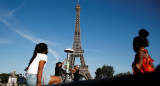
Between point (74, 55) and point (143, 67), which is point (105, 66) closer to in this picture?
point (74, 55)

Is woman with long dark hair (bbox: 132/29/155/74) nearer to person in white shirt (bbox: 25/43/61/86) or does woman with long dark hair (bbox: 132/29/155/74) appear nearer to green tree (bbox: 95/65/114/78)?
person in white shirt (bbox: 25/43/61/86)

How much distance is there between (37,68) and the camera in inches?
121

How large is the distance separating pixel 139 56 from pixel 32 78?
6.74ft

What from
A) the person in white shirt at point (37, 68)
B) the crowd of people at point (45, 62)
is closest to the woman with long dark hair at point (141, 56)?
the crowd of people at point (45, 62)

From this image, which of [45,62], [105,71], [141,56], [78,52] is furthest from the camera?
[105,71]

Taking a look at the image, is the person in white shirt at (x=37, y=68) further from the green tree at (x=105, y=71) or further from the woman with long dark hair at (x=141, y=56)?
the green tree at (x=105, y=71)

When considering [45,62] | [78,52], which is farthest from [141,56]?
[78,52]

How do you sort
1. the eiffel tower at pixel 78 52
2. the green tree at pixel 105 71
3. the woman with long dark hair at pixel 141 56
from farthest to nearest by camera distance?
the green tree at pixel 105 71 < the eiffel tower at pixel 78 52 < the woman with long dark hair at pixel 141 56

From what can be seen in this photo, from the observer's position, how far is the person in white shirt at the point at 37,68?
112 inches

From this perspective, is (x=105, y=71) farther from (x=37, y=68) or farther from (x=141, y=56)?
(x=141, y=56)

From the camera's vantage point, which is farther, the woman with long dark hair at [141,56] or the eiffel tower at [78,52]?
the eiffel tower at [78,52]

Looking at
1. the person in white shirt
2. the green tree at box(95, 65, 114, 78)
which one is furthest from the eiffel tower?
the green tree at box(95, 65, 114, 78)

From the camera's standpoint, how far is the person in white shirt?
2.84 metres

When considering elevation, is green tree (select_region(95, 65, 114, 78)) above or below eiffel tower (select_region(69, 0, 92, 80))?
below
